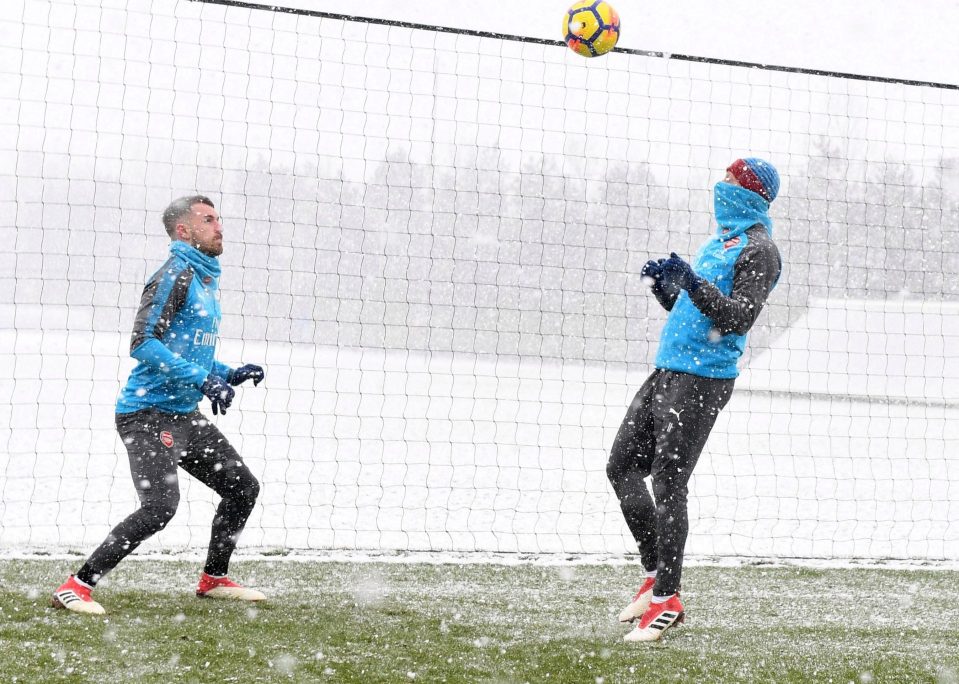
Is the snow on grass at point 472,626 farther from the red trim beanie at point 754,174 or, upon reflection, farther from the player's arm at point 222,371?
the red trim beanie at point 754,174

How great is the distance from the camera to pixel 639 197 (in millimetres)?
34094

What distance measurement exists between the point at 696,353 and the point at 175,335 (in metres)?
1.91

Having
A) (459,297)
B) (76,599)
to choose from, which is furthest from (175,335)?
(459,297)

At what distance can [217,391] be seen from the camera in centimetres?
342

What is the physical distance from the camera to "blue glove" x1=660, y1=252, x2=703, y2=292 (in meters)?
3.24

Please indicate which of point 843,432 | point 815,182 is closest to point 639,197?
point 815,182

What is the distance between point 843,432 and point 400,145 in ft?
74.2

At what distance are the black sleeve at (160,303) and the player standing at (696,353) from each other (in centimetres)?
167

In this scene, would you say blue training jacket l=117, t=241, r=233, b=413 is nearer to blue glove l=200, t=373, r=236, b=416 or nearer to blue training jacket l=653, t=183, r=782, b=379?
blue glove l=200, t=373, r=236, b=416

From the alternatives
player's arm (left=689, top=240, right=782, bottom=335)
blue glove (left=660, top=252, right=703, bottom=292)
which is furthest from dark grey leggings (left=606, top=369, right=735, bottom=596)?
blue glove (left=660, top=252, right=703, bottom=292)

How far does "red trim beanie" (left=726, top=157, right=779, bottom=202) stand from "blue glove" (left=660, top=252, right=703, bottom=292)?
20.0 inches

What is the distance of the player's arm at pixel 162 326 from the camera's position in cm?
340

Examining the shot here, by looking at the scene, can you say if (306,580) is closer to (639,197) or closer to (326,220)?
(639,197)

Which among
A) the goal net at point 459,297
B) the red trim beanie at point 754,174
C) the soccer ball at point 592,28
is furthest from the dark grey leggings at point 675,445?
the soccer ball at point 592,28
